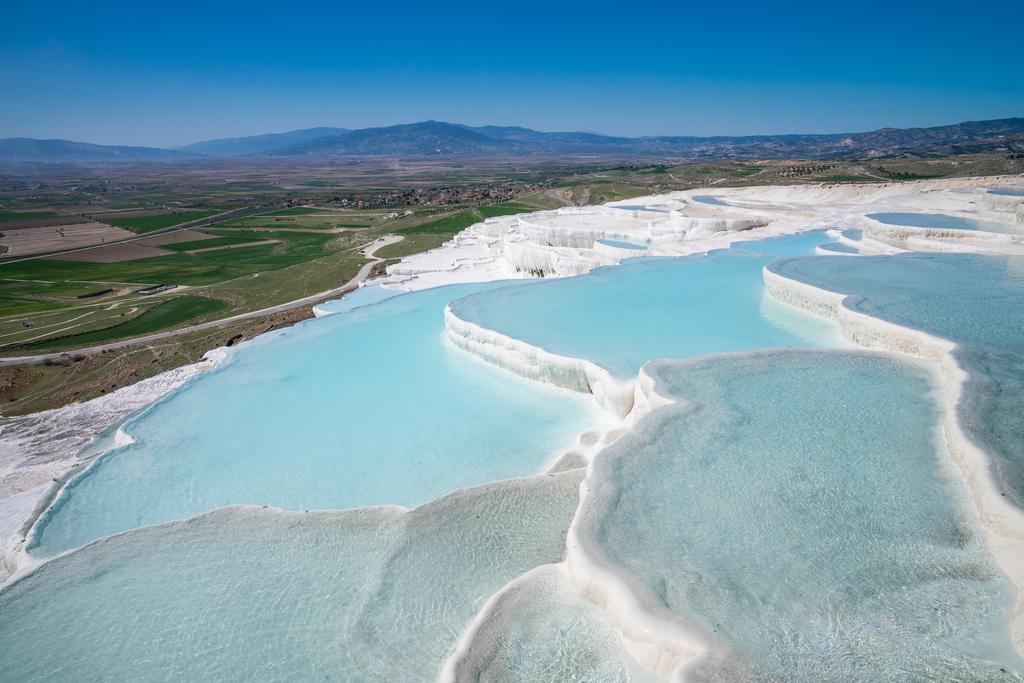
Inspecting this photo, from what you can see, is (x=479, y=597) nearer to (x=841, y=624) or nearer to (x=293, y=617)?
(x=293, y=617)

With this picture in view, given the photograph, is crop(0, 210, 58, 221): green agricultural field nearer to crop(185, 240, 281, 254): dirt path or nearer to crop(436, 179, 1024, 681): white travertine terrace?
crop(185, 240, 281, 254): dirt path

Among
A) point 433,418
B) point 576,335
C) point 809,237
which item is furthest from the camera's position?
point 809,237

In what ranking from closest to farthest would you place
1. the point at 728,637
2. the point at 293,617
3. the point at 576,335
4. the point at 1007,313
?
the point at 728,637 < the point at 293,617 < the point at 1007,313 < the point at 576,335

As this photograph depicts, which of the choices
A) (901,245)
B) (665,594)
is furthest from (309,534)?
(901,245)

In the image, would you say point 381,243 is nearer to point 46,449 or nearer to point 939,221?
point 46,449

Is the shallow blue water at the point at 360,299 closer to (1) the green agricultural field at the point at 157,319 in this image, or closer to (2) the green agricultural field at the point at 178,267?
(1) the green agricultural field at the point at 157,319

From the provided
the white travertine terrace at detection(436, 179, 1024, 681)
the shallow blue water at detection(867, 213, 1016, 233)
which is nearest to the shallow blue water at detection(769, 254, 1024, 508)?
the white travertine terrace at detection(436, 179, 1024, 681)

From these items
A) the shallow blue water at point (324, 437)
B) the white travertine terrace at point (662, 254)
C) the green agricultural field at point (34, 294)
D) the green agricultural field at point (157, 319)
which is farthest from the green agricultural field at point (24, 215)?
the shallow blue water at point (324, 437)
